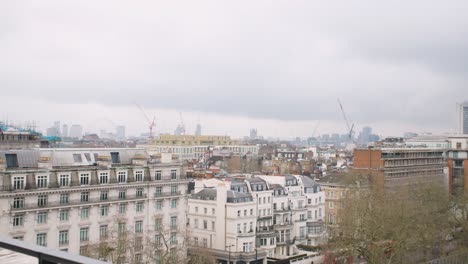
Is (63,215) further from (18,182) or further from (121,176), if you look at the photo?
(121,176)

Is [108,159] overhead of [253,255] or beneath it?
overhead

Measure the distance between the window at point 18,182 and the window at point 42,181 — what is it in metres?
1.23

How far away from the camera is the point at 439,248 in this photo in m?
60.2

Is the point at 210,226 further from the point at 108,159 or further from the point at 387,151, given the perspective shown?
the point at 387,151

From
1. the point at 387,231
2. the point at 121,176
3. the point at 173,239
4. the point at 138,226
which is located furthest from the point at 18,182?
the point at 387,231

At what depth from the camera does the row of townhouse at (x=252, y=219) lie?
202 ft

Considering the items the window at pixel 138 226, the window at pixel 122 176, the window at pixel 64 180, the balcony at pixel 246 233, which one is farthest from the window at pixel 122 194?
the balcony at pixel 246 233

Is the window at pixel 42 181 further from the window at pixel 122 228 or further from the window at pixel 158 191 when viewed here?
the window at pixel 158 191

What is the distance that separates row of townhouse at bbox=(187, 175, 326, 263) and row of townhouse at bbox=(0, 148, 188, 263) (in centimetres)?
660

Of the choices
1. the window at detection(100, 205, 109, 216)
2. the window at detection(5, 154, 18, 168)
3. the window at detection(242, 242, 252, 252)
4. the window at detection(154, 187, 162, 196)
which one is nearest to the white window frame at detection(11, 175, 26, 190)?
the window at detection(5, 154, 18, 168)

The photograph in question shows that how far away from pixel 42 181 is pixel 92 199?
4776mm

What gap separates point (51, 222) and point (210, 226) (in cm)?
2535

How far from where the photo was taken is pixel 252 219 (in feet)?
209

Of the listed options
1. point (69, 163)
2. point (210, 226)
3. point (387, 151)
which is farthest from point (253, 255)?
point (387, 151)
